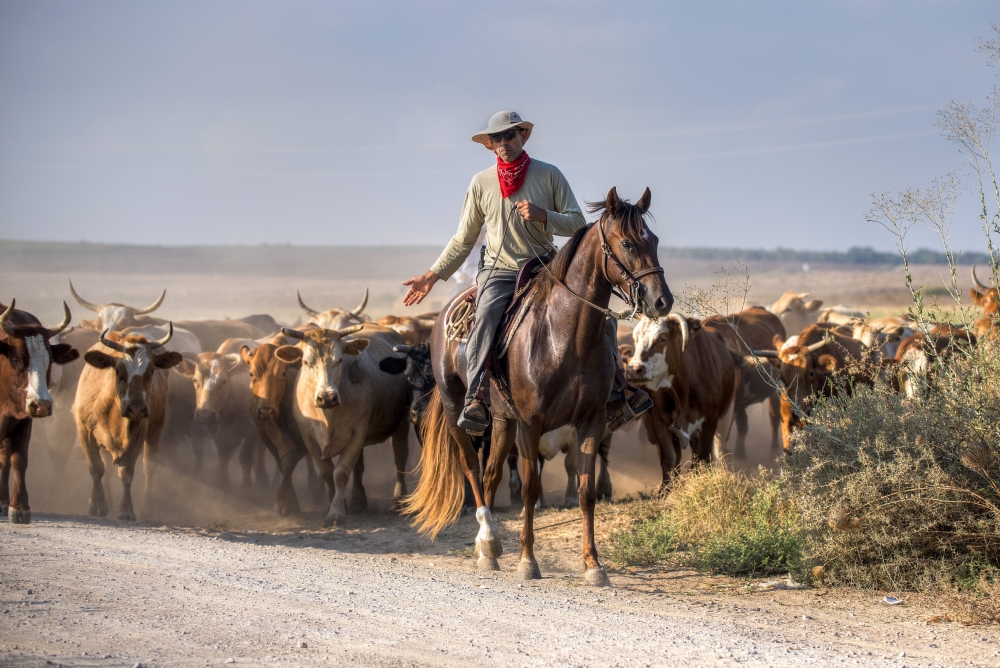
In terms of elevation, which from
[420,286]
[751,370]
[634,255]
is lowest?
[751,370]

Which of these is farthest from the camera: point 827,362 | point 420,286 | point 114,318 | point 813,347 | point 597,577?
point 114,318

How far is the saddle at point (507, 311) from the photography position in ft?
23.9

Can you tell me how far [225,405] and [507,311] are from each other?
21.6ft

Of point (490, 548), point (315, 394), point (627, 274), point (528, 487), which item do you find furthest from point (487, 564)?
point (315, 394)

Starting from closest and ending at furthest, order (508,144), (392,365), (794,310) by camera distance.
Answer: (508,144) → (392,365) → (794,310)

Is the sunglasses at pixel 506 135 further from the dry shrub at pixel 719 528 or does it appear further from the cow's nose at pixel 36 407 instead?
the cow's nose at pixel 36 407

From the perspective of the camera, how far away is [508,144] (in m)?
7.51

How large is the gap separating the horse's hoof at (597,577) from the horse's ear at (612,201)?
8.02 feet

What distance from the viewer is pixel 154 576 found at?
6500 millimetres

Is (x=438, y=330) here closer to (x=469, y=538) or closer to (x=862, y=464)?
(x=469, y=538)

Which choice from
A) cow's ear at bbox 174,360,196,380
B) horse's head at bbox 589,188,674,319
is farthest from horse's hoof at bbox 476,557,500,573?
cow's ear at bbox 174,360,196,380

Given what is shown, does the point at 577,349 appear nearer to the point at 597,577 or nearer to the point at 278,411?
the point at 597,577

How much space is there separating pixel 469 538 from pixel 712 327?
14.8 feet

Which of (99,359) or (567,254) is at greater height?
(567,254)
